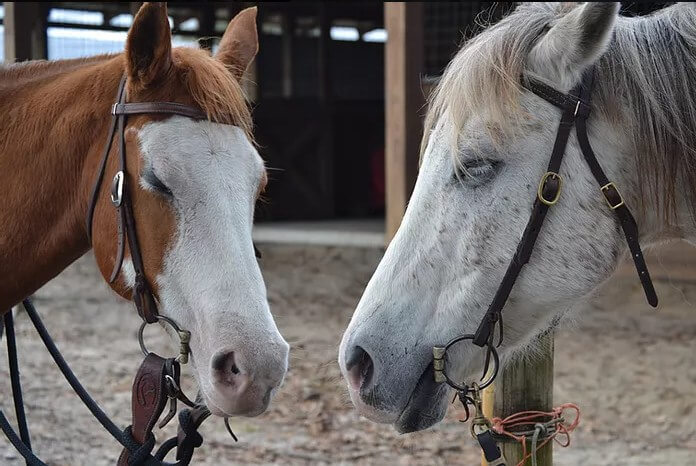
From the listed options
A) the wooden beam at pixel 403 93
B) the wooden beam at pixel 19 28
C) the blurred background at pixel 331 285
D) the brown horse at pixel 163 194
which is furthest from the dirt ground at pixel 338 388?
the wooden beam at pixel 19 28

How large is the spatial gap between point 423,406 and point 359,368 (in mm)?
155

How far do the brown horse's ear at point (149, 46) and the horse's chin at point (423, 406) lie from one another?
0.88m

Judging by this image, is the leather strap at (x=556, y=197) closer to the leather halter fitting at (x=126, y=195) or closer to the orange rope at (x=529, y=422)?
the orange rope at (x=529, y=422)

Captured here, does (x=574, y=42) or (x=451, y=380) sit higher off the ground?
(x=574, y=42)

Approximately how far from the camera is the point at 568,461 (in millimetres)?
3570

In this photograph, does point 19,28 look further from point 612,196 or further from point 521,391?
point 612,196

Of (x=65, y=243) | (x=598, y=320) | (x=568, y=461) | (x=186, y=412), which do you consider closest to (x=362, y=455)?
(x=568, y=461)

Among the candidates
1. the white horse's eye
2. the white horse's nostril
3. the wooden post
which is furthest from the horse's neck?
the wooden post

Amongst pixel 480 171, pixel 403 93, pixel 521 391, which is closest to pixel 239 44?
pixel 480 171

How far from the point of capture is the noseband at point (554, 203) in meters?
1.59

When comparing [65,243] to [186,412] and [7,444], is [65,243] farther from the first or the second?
[7,444]

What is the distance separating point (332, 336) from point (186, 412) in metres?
3.97

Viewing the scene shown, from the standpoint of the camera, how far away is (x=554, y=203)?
1.59 metres

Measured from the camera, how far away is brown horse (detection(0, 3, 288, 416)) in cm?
165
